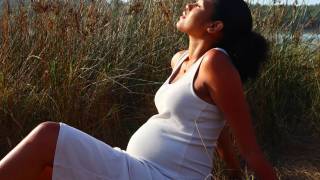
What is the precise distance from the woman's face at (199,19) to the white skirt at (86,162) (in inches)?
23.7

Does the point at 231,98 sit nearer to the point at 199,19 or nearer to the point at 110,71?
the point at 199,19

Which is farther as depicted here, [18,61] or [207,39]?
[18,61]

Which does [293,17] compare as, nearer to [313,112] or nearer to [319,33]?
[319,33]

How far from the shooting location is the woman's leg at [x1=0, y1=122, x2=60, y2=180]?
2025mm

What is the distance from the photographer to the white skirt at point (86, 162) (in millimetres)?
2064

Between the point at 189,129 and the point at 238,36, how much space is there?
442 millimetres

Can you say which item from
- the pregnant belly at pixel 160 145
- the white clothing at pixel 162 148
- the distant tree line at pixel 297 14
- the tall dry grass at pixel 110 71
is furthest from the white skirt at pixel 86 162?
the distant tree line at pixel 297 14

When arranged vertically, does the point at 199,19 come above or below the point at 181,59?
above

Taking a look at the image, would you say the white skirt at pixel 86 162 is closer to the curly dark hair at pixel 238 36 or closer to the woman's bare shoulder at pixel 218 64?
the woman's bare shoulder at pixel 218 64

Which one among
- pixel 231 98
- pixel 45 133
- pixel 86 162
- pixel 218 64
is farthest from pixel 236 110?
pixel 45 133

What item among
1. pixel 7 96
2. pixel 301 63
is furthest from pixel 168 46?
pixel 7 96

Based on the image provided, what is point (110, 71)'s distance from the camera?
369cm

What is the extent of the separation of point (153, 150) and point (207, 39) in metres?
0.50

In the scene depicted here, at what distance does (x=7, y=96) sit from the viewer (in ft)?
10.8
